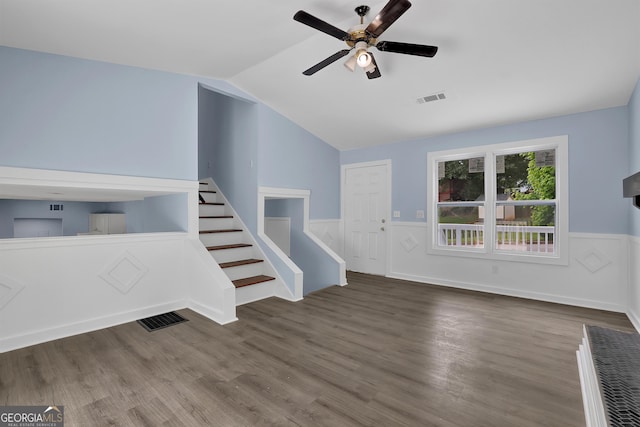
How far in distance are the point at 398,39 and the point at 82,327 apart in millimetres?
4093

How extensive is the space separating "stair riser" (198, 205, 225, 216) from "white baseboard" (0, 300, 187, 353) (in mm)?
1522

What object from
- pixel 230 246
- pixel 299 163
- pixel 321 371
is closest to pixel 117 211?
pixel 230 246

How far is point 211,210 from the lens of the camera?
4.77 meters

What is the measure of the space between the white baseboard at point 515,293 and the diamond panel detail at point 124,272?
12.5ft

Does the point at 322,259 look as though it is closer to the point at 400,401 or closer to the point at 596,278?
the point at 400,401

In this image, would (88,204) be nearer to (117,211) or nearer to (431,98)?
(117,211)

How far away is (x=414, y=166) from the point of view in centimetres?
500

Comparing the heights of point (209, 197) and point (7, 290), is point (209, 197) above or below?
above

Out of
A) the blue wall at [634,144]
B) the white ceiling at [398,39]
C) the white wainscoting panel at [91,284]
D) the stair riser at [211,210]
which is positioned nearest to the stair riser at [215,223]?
the stair riser at [211,210]

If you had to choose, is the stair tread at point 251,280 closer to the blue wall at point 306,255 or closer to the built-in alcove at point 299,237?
the built-in alcove at point 299,237

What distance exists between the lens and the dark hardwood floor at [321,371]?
1.75 m

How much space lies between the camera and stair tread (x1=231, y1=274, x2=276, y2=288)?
12.4 feet

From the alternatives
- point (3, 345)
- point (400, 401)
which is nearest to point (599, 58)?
point (400, 401)

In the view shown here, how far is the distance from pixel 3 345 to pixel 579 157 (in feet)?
20.4
